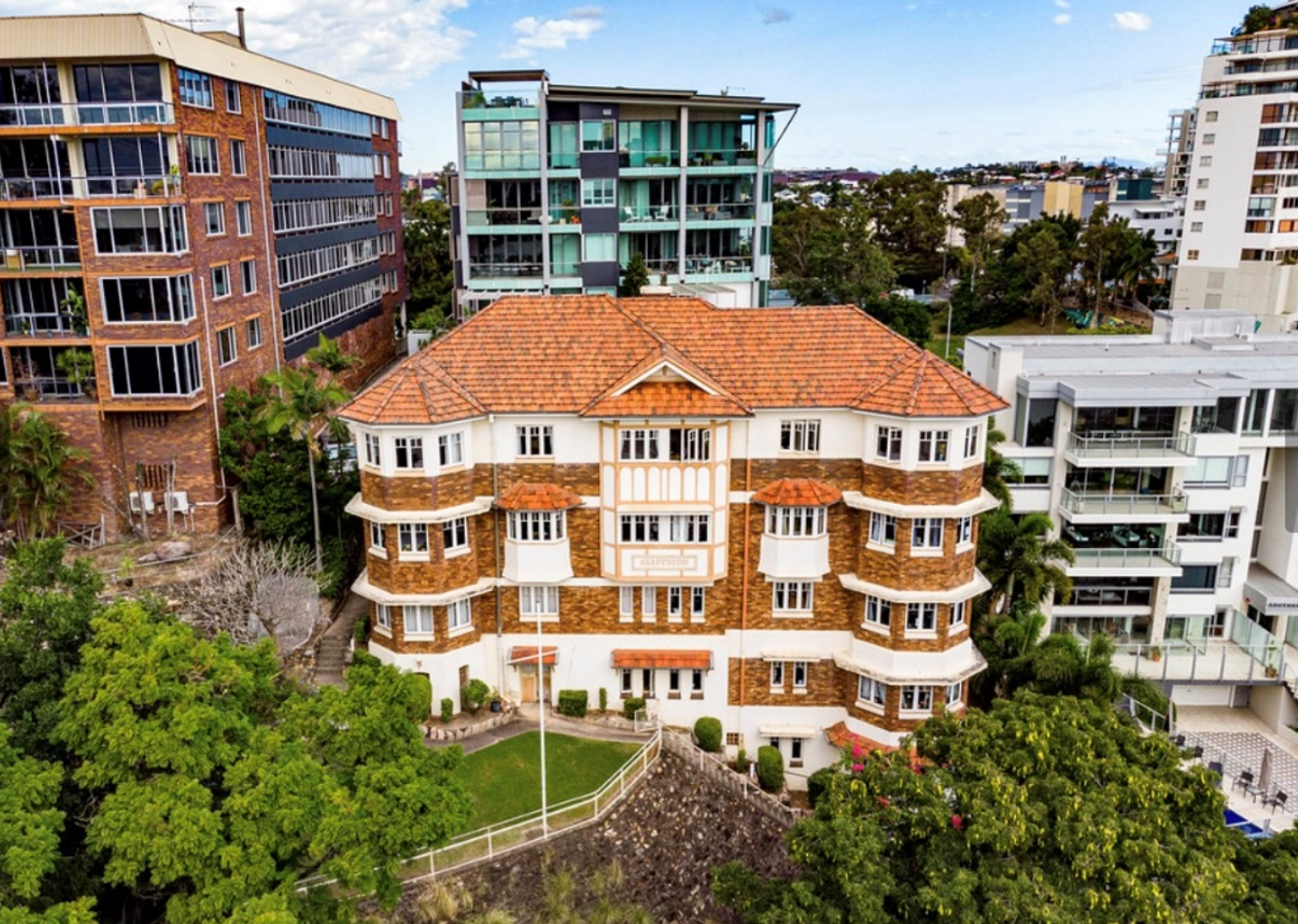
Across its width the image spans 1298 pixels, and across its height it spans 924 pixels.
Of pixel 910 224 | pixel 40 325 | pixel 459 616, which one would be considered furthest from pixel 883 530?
pixel 910 224

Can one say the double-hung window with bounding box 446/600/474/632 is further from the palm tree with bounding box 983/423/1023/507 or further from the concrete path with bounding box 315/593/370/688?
the palm tree with bounding box 983/423/1023/507

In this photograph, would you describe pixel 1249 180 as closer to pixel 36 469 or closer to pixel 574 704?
pixel 574 704

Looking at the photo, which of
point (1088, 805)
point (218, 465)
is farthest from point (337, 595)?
point (1088, 805)

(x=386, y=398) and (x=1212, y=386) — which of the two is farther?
(x=1212, y=386)

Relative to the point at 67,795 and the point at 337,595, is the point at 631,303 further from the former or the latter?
the point at 67,795

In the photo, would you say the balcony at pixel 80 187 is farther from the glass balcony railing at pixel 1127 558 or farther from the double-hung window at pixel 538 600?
the glass balcony railing at pixel 1127 558

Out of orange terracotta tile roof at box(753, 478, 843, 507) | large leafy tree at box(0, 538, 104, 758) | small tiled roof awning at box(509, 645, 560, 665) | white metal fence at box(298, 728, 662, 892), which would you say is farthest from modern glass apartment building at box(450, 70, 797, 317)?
large leafy tree at box(0, 538, 104, 758)
